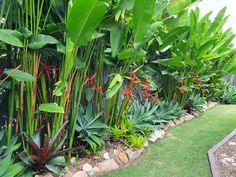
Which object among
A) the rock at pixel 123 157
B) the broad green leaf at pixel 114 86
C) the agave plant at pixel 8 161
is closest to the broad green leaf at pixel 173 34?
the broad green leaf at pixel 114 86

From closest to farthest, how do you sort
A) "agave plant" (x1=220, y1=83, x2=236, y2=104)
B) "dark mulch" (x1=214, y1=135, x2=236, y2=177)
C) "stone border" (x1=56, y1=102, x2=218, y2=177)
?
"stone border" (x1=56, y1=102, x2=218, y2=177)
"dark mulch" (x1=214, y1=135, x2=236, y2=177)
"agave plant" (x1=220, y1=83, x2=236, y2=104)

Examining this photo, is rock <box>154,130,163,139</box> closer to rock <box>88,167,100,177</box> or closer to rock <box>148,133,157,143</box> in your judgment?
rock <box>148,133,157,143</box>

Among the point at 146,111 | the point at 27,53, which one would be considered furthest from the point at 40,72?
the point at 146,111

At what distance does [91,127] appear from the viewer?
8.96ft

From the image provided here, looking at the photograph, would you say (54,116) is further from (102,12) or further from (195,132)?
(195,132)

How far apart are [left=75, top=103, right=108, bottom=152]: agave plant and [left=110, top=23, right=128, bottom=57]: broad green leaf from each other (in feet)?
2.40

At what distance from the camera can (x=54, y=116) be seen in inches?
90.8

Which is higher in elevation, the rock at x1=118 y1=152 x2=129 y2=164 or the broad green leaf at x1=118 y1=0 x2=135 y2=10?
the broad green leaf at x1=118 y1=0 x2=135 y2=10

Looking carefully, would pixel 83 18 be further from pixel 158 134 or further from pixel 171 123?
pixel 171 123

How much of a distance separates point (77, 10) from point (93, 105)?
4.73 feet

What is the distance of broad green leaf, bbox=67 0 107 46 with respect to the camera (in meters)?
1.71

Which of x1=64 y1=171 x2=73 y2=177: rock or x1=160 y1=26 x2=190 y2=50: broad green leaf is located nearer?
x1=64 y1=171 x2=73 y2=177: rock

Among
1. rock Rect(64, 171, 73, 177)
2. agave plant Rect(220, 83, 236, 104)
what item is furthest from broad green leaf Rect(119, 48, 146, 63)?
agave plant Rect(220, 83, 236, 104)

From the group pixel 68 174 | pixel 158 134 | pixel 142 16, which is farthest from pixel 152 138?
pixel 142 16
